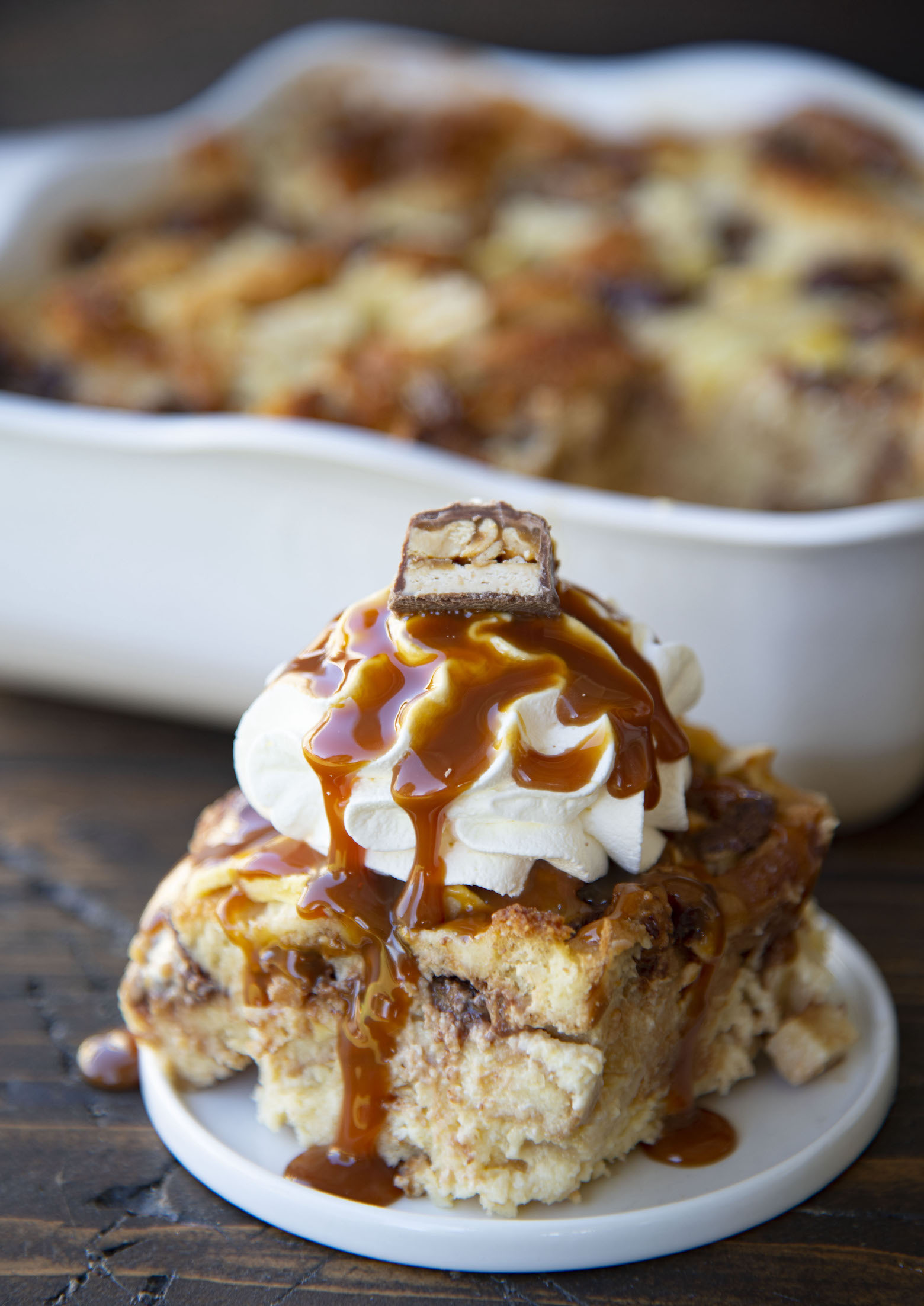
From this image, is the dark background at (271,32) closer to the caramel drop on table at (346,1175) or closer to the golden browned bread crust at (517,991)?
the golden browned bread crust at (517,991)

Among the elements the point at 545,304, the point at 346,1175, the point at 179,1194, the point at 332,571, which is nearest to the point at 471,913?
the point at 346,1175

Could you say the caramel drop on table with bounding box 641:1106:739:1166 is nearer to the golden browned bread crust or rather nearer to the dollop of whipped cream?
the golden browned bread crust

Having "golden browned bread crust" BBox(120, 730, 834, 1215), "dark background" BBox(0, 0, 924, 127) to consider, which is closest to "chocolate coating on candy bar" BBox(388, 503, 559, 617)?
"golden browned bread crust" BBox(120, 730, 834, 1215)

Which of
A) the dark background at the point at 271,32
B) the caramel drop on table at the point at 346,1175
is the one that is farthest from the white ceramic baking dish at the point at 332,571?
the dark background at the point at 271,32

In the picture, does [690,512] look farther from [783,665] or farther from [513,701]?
[513,701]

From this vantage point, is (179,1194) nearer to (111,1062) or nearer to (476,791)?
(111,1062)
